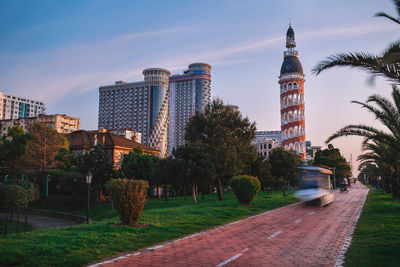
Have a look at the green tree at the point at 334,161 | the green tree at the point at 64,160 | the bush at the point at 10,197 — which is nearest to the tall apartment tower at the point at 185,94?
the green tree at the point at 334,161

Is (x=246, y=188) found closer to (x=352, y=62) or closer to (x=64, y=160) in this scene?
(x=352, y=62)

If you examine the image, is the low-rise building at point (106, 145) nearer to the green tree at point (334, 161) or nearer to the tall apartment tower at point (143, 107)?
the green tree at point (334, 161)

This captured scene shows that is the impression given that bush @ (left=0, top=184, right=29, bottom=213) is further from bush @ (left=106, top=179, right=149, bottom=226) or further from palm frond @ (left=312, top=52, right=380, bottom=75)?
palm frond @ (left=312, top=52, right=380, bottom=75)

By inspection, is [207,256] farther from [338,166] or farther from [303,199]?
[338,166]

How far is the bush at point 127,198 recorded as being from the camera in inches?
526

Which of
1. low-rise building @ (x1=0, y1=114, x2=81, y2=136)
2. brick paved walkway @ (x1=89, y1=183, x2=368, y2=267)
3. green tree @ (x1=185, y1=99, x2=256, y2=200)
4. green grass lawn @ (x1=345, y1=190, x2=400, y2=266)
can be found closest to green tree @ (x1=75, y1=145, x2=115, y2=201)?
green tree @ (x1=185, y1=99, x2=256, y2=200)

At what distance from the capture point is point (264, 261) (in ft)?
28.6

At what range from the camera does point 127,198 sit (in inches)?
527

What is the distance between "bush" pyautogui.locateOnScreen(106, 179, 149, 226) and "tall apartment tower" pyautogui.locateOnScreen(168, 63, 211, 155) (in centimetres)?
17106

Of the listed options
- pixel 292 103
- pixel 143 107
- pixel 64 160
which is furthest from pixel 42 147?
pixel 143 107

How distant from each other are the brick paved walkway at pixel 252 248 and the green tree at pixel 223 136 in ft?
57.2

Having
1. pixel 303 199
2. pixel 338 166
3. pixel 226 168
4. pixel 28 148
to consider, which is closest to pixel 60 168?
pixel 28 148

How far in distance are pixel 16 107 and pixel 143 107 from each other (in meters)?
69.8

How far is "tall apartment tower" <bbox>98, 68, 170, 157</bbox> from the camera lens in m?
172
